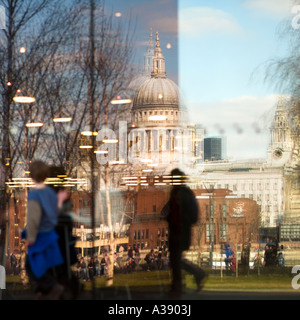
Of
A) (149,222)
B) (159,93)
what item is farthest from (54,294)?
(159,93)

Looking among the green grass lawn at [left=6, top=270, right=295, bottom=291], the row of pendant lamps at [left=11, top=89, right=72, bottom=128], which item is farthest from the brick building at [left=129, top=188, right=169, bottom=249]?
the row of pendant lamps at [left=11, top=89, right=72, bottom=128]

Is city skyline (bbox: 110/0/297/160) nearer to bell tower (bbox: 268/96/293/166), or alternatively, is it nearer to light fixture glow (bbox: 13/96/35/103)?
bell tower (bbox: 268/96/293/166)

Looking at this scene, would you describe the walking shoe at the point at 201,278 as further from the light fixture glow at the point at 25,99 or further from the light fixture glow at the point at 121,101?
the light fixture glow at the point at 25,99

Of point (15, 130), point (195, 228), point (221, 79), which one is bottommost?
point (195, 228)

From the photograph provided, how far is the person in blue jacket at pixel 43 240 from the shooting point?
638 centimetres

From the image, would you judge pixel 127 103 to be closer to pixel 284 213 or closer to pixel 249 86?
pixel 249 86

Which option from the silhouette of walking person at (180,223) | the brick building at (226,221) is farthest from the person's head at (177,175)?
the brick building at (226,221)

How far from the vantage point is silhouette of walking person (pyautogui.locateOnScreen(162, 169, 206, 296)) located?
7492 millimetres

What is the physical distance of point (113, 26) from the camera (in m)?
7.84

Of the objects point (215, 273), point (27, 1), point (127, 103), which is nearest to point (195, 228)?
point (215, 273)

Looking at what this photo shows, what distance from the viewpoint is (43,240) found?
6359 millimetres

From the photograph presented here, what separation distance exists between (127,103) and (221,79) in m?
1.03

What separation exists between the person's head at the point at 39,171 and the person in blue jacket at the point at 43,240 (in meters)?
0.36

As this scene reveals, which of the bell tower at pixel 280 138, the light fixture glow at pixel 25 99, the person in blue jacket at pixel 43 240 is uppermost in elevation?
the light fixture glow at pixel 25 99
